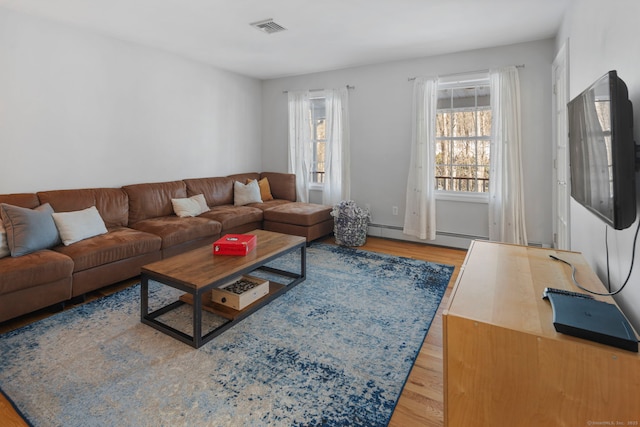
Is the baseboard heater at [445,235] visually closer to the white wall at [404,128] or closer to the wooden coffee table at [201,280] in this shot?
the white wall at [404,128]

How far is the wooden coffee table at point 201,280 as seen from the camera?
2.06 meters

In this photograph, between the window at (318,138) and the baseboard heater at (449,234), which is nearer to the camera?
the baseboard heater at (449,234)

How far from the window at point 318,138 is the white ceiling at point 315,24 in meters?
0.98

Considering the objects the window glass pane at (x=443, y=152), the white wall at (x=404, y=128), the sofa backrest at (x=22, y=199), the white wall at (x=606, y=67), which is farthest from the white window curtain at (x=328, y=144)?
the sofa backrest at (x=22, y=199)

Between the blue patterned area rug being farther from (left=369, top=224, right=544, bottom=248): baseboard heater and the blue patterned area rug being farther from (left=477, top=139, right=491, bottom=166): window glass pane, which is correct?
(left=477, top=139, right=491, bottom=166): window glass pane

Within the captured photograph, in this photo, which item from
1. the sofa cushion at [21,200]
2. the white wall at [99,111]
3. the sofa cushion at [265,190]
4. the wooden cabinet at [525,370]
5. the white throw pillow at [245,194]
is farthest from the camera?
the sofa cushion at [265,190]

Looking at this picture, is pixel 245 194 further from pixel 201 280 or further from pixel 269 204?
pixel 201 280

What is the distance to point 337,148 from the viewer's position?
4973mm

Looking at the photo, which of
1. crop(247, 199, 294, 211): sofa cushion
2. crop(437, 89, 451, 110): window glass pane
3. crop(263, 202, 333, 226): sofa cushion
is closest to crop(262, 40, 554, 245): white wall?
crop(437, 89, 451, 110): window glass pane

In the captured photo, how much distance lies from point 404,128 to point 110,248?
370cm

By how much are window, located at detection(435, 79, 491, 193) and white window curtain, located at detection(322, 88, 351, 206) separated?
1296mm

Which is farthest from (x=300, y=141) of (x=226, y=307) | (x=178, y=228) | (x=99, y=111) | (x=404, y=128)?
(x=226, y=307)

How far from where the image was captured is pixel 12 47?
9.50 feet

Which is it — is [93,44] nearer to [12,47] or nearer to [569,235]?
[12,47]
